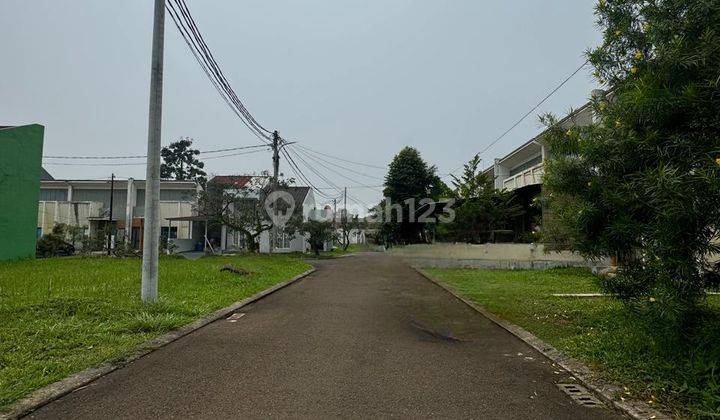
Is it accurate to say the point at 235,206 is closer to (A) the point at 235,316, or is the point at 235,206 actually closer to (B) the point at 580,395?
(A) the point at 235,316

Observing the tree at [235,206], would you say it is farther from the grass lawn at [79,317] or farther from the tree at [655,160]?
the tree at [655,160]

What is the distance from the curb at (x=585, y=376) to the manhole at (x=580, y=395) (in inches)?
2.4

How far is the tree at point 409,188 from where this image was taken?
3247 centimetres

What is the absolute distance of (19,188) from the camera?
1819cm

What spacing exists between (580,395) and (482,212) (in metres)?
15.8

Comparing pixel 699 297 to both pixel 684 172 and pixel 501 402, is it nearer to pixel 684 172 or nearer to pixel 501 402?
pixel 684 172

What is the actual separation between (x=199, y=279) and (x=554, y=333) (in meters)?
8.63

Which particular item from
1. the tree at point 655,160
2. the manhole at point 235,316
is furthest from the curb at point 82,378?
the tree at point 655,160

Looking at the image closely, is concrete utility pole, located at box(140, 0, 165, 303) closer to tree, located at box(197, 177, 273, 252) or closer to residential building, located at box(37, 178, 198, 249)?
tree, located at box(197, 177, 273, 252)

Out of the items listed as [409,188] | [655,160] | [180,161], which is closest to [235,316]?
[655,160]

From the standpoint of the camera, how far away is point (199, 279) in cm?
1158

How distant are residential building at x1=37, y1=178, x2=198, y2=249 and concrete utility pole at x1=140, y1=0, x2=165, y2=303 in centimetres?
2555

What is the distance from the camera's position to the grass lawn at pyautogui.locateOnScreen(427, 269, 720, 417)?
3.68 m

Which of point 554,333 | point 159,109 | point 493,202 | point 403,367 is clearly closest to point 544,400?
point 403,367
